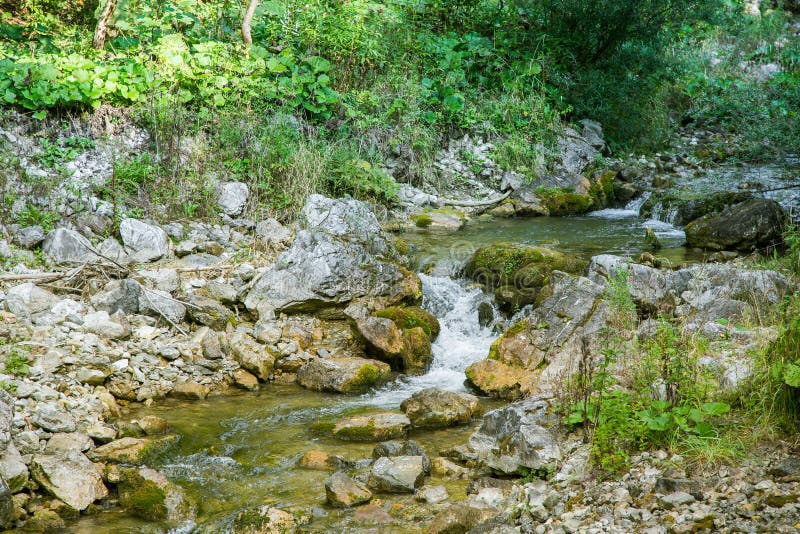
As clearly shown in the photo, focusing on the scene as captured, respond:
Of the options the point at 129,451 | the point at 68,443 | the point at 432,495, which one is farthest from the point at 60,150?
the point at 432,495

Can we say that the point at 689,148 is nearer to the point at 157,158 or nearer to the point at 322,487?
the point at 157,158

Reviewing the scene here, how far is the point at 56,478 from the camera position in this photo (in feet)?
13.3

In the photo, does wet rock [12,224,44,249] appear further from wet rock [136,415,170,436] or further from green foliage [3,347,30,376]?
wet rock [136,415,170,436]

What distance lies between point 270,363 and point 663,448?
377cm

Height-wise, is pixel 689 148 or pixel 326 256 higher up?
pixel 689 148

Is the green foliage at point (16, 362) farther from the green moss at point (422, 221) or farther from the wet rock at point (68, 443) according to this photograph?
the green moss at point (422, 221)

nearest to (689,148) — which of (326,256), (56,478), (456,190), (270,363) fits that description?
(456,190)

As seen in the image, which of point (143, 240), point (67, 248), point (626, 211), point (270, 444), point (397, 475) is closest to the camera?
point (397, 475)

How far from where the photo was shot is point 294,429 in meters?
5.30

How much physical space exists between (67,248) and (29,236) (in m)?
0.48

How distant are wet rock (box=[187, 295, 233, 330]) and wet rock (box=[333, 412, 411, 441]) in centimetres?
210

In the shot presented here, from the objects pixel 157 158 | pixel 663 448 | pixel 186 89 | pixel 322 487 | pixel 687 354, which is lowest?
pixel 322 487

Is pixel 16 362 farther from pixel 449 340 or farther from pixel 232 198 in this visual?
pixel 232 198

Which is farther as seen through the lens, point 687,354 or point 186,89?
point 186,89
